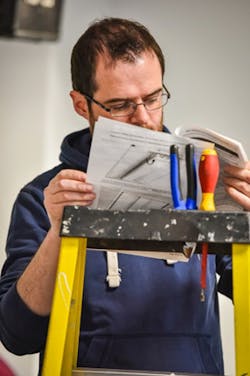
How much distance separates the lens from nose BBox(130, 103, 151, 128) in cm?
101

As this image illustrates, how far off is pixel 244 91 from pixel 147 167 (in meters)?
1.08

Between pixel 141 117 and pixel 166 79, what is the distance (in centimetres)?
82

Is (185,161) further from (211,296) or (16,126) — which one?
(16,126)

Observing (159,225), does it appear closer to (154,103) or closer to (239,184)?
(239,184)

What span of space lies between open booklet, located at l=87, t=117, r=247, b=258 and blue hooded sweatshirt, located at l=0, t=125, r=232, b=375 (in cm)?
26

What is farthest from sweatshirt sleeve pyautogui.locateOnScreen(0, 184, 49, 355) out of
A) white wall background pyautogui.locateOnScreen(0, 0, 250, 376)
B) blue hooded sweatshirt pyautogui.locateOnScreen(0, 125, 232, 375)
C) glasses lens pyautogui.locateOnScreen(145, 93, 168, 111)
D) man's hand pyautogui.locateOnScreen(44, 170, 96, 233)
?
white wall background pyautogui.locateOnScreen(0, 0, 250, 376)

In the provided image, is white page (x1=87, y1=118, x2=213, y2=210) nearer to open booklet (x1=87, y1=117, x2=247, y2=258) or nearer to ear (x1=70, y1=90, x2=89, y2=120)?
open booklet (x1=87, y1=117, x2=247, y2=258)

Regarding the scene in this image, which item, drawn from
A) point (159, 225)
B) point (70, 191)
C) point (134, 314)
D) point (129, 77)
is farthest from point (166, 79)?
point (159, 225)

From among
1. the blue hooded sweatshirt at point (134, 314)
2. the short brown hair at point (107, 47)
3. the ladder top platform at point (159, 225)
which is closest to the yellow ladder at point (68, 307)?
the ladder top platform at point (159, 225)

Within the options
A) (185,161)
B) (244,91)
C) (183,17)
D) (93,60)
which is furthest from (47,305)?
(183,17)

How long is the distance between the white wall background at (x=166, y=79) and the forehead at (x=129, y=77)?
0.59 metres

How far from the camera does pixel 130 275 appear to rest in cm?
101

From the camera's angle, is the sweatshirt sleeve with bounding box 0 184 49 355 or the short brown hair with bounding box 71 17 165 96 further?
the short brown hair with bounding box 71 17 165 96

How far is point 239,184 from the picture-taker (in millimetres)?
800
